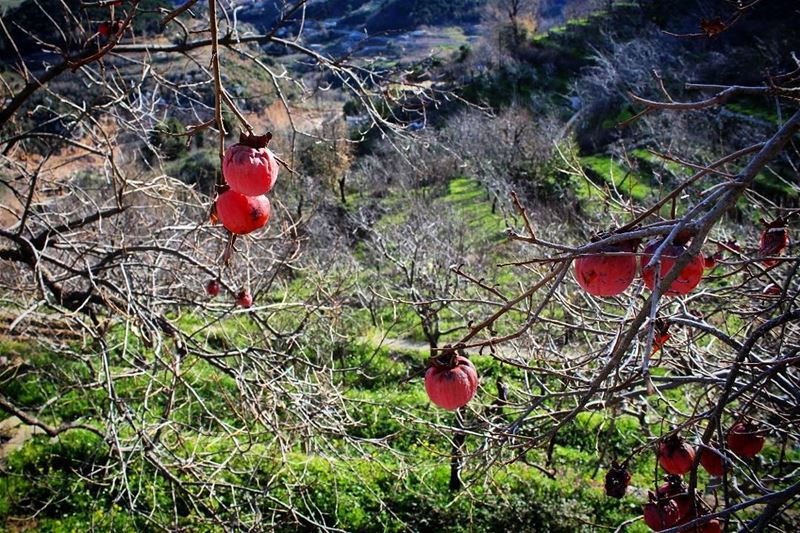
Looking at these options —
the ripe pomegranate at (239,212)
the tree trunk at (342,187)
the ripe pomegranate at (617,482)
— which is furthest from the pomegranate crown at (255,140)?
the tree trunk at (342,187)

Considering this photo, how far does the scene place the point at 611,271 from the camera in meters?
1.26

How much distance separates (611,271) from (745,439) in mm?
1543

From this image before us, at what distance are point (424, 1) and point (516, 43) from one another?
535 inches

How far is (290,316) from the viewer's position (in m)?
9.32

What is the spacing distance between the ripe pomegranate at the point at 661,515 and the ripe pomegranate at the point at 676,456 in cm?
20

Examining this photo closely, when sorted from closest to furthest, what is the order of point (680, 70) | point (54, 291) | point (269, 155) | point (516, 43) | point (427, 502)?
point (269, 155), point (54, 291), point (427, 502), point (680, 70), point (516, 43)

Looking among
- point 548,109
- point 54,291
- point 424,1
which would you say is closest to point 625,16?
point 548,109

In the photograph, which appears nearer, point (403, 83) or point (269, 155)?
point (269, 155)

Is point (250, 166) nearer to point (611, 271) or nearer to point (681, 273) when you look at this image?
point (611, 271)

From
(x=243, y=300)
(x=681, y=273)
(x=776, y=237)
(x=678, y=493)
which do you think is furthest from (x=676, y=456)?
(x=243, y=300)

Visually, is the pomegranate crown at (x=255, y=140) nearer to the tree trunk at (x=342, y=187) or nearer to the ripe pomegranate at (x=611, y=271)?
the ripe pomegranate at (x=611, y=271)

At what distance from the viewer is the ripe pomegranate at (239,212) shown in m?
1.57

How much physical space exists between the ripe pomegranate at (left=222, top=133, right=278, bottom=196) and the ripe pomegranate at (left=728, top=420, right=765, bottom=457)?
2.03 meters

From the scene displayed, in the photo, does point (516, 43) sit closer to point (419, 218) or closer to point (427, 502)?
point (419, 218)
